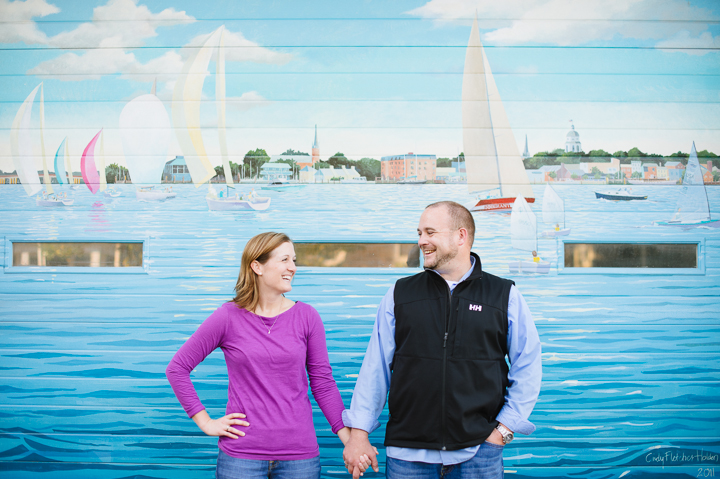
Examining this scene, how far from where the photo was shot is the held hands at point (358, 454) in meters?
1.80

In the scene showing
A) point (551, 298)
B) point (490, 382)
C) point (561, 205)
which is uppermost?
point (561, 205)

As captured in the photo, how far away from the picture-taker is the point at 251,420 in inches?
70.7

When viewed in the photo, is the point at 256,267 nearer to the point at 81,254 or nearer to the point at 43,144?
the point at 81,254

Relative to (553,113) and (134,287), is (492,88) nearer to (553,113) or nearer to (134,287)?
(553,113)

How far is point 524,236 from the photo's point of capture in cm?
265

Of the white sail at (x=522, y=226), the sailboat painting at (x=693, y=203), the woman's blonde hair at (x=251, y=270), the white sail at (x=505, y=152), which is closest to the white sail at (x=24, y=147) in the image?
the woman's blonde hair at (x=251, y=270)

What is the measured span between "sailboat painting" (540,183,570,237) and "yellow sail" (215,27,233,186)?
173 cm

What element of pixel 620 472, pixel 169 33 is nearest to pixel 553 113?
pixel 620 472

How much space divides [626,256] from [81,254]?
2990 mm

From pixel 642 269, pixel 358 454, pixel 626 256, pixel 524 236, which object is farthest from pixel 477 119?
pixel 358 454

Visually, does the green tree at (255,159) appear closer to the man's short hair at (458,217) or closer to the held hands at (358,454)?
the man's short hair at (458,217)

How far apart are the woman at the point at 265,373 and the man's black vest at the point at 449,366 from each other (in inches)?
10.3

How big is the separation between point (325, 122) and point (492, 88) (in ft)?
3.07

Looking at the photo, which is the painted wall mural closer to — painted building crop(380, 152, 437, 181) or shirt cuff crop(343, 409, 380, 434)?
painted building crop(380, 152, 437, 181)
